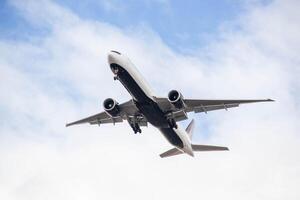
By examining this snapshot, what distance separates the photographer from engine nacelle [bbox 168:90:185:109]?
145 feet

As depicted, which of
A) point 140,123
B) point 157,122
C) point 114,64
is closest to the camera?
point 114,64

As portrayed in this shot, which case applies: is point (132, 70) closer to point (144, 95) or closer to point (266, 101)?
point (144, 95)

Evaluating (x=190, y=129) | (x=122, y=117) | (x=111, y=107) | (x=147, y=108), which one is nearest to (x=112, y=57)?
(x=147, y=108)

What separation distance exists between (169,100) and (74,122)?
12062 mm

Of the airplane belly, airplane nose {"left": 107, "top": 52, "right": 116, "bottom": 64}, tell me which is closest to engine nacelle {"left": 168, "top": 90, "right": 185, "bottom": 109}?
the airplane belly

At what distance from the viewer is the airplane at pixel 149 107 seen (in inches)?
1697

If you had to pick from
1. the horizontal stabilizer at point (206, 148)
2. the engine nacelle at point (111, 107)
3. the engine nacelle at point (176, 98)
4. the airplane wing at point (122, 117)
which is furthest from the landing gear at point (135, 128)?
the horizontal stabilizer at point (206, 148)

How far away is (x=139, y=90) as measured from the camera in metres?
43.3

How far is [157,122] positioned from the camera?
45.8m

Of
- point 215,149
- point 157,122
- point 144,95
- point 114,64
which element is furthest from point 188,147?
point 114,64

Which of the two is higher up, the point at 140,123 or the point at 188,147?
the point at 140,123

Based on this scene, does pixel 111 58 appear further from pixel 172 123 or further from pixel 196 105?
pixel 196 105

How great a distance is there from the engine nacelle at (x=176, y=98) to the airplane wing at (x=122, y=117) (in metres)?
3.77

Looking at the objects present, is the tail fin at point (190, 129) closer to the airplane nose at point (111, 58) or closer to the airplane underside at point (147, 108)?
the airplane underside at point (147, 108)
